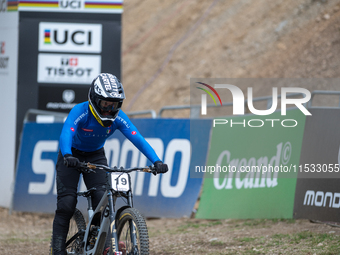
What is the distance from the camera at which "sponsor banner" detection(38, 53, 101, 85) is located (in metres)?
11.5

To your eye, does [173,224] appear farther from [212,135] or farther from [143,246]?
[143,246]

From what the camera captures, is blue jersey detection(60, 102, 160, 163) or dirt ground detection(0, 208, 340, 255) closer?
blue jersey detection(60, 102, 160, 163)

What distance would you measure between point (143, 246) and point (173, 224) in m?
4.36

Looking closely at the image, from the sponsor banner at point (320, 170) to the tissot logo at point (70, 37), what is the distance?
19.4ft

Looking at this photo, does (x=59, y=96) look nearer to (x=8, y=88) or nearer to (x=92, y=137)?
(x=8, y=88)

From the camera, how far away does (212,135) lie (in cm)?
900

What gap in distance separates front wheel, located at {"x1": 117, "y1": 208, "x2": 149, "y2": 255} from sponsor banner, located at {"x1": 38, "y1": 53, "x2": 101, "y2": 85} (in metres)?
7.31

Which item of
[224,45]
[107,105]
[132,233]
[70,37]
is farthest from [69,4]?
[224,45]

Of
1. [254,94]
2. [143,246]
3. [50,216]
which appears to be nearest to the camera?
[143,246]

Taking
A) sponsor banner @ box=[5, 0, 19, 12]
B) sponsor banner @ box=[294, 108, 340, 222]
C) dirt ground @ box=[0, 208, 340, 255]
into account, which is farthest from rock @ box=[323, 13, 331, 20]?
dirt ground @ box=[0, 208, 340, 255]

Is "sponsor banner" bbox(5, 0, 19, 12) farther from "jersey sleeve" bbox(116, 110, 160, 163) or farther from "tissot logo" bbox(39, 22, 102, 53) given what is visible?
"jersey sleeve" bbox(116, 110, 160, 163)

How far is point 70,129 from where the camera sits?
513 centimetres

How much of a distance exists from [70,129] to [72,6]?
7073mm

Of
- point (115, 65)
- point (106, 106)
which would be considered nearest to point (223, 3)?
point (115, 65)
